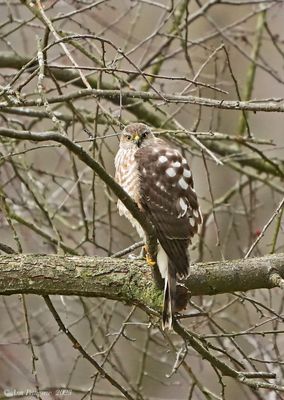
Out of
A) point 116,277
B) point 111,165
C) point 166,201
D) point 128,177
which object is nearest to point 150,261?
point 116,277

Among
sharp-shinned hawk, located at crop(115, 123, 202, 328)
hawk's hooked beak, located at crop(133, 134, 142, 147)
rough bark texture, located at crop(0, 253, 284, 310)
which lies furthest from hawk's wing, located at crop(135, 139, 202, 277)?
hawk's hooked beak, located at crop(133, 134, 142, 147)

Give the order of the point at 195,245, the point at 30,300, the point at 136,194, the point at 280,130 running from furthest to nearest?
the point at 280,130
the point at 30,300
the point at 195,245
the point at 136,194

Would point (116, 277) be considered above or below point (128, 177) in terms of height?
below

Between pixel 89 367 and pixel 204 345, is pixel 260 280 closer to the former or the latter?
pixel 204 345

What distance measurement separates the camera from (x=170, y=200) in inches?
146

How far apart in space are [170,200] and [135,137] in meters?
0.67

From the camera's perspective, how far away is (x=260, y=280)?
11.3 feet

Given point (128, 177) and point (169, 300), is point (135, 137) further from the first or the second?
point (169, 300)

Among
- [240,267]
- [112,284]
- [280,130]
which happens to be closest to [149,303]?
[112,284]

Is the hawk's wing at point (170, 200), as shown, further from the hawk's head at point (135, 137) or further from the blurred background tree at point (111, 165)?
the hawk's head at point (135, 137)

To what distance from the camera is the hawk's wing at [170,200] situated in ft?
11.8

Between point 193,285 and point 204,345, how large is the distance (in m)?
0.26

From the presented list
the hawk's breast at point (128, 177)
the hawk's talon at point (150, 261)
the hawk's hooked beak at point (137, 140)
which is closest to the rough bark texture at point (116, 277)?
the hawk's talon at point (150, 261)

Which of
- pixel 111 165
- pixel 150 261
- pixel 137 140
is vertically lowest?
pixel 150 261
